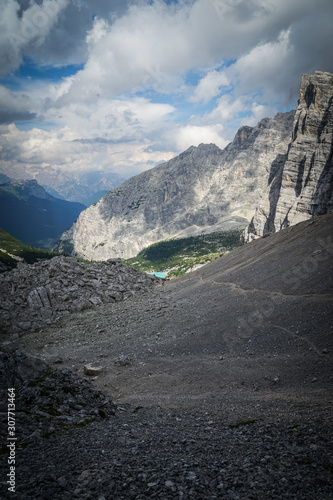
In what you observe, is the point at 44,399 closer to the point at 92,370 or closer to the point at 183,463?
the point at 183,463

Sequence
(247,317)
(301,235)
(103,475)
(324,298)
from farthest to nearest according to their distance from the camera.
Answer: (301,235)
(247,317)
(324,298)
(103,475)

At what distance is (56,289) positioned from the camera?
139ft

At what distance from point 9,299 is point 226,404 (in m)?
35.0

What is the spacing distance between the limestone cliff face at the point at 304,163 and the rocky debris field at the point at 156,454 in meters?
125

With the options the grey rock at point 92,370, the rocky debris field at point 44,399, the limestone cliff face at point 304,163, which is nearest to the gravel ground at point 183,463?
the rocky debris field at point 44,399

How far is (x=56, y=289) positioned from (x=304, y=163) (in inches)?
5703

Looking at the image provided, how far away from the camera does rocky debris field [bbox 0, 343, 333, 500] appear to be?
726 centimetres

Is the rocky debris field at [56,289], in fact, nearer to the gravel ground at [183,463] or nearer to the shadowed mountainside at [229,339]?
the shadowed mountainside at [229,339]

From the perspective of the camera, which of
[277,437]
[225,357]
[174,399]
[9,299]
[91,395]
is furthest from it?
[9,299]

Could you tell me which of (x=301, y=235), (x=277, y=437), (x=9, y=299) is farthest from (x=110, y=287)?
(x=277, y=437)

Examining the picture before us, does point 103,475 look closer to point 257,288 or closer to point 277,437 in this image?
point 277,437

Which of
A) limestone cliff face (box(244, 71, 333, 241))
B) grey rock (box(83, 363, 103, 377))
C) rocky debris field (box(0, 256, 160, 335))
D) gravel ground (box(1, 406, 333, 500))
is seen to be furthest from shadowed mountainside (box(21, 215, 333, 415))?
limestone cliff face (box(244, 71, 333, 241))

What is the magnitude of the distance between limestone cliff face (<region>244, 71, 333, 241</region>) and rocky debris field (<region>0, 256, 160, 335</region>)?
330 feet

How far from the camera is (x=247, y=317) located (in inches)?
1117
